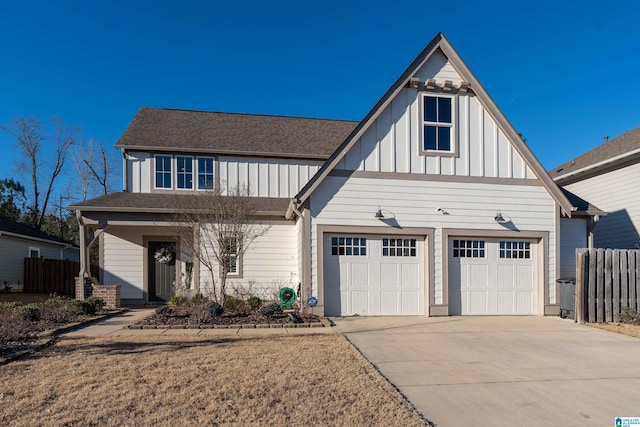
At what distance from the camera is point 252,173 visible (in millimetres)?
15109

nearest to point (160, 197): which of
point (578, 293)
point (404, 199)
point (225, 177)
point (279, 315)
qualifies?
point (225, 177)

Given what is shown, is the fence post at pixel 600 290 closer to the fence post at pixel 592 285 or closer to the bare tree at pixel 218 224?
the fence post at pixel 592 285

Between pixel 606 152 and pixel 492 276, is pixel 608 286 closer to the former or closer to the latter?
pixel 492 276

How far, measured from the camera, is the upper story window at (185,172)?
14.8m

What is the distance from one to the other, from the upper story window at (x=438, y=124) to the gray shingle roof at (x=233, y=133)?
459cm

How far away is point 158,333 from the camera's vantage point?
347 inches

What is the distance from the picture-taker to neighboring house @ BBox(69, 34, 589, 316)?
37.6 ft

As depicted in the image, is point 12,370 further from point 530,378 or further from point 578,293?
point 578,293

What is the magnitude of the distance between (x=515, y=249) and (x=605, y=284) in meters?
2.42

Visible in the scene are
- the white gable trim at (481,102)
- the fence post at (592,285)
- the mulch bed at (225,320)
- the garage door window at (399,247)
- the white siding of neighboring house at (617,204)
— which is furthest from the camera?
the white siding of neighboring house at (617,204)

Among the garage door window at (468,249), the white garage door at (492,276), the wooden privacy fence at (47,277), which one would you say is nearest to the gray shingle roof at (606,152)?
the white garage door at (492,276)

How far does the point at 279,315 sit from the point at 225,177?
627 cm

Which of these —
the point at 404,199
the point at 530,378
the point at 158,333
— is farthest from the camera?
the point at 404,199

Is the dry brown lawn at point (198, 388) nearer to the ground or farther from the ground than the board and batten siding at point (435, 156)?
nearer to the ground
